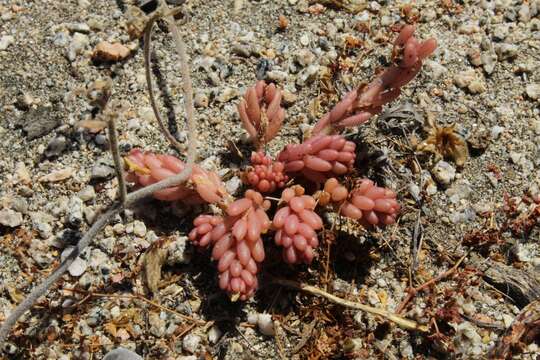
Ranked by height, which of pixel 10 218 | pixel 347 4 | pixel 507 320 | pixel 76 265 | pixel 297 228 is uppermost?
pixel 347 4

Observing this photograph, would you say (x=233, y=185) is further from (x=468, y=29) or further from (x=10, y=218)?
(x=468, y=29)

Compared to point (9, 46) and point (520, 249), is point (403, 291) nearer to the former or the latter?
point (520, 249)

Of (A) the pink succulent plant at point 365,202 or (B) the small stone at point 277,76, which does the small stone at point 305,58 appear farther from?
(A) the pink succulent plant at point 365,202

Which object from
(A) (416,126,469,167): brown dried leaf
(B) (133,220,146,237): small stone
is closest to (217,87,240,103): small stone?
(B) (133,220,146,237): small stone

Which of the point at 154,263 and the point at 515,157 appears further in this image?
the point at 515,157

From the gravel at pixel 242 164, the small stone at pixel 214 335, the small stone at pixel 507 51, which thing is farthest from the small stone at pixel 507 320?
the small stone at pixel 507 51

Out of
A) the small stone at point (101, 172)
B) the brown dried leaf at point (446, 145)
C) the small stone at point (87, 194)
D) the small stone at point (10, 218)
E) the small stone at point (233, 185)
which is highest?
the brown dried leaf at point (446, 145)

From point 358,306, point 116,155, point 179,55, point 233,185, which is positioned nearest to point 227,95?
point 233,185
